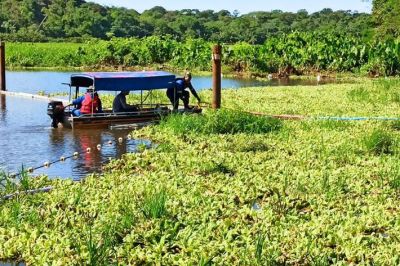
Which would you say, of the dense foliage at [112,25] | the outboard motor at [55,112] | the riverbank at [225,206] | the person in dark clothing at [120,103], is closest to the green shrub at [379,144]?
the riverbank at [225,206]

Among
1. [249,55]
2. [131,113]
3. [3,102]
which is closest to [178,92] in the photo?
[131,113]

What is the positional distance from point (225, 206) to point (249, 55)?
36.8 metres

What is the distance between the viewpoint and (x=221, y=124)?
51.0ft

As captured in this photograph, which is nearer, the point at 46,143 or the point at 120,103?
the point at 46,143

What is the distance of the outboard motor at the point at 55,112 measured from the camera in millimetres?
17156

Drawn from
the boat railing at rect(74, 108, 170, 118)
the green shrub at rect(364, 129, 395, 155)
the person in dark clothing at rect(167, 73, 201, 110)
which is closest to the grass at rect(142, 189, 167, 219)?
the green shrub at rect(364, 129, 395, 155)

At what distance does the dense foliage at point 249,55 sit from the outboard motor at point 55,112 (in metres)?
28.2

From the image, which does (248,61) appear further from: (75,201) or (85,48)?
(75,201)

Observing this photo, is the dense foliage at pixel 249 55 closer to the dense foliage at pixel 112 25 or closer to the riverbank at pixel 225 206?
the dense foliage at pixel 112 25

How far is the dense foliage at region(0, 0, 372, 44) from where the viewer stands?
80.0 metres

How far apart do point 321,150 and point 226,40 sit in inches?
3139

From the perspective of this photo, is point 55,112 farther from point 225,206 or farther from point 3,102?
point 225,206

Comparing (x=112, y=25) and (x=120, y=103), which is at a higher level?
(x=112, y=25)

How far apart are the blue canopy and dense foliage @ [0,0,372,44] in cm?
3463
